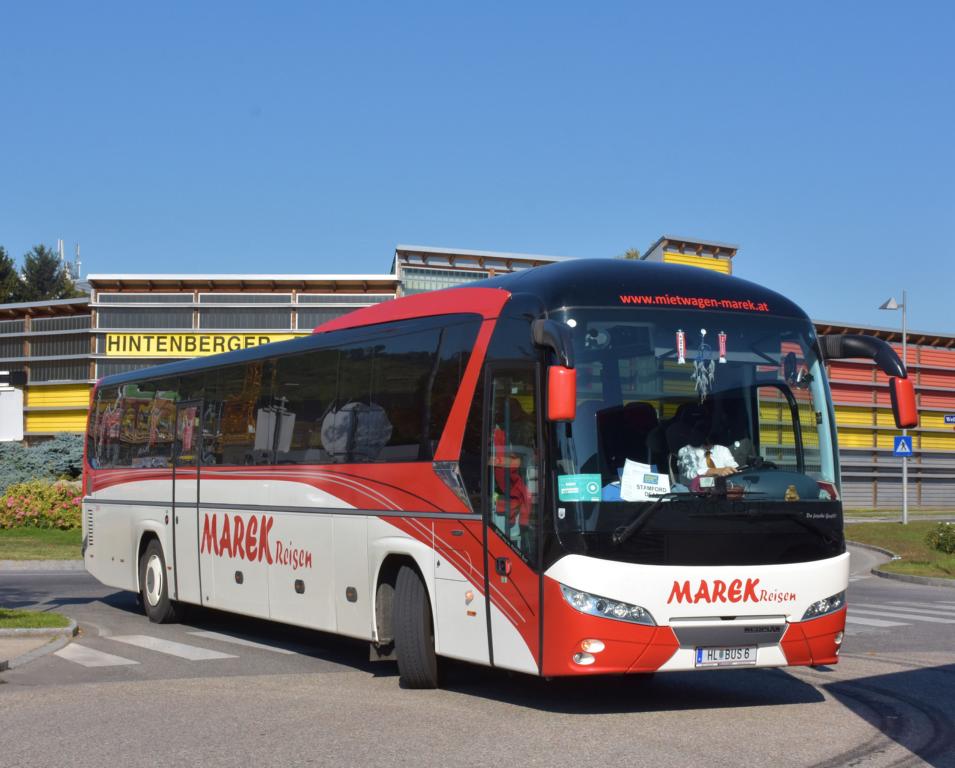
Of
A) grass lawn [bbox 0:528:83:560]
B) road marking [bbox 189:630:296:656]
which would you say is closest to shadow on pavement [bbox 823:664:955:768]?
road marking [bbox 189:630:296:656]

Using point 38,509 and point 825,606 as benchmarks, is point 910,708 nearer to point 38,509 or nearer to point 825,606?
point 825,606

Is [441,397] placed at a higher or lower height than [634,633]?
higher

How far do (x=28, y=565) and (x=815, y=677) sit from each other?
20.0 metres

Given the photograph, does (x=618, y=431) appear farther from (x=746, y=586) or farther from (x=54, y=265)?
(x=54, y=265)

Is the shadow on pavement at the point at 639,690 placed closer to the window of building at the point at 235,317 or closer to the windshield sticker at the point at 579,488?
the windshield sticker at the point at 579,488

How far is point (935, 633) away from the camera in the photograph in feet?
53.6

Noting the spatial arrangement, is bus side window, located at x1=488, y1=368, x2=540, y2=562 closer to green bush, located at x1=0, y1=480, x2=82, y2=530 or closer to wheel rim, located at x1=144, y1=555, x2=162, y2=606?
wheel rim, located at x1=144, y1=555, x2=162, y2=606

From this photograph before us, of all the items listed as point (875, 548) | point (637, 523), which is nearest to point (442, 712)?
point (637, 523)

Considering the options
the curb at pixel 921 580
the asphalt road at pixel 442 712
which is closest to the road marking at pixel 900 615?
the asphalt road at pixel 442 712

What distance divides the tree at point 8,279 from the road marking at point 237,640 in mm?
80030

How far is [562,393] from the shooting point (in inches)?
346

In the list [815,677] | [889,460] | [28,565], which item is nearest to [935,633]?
[815,677]

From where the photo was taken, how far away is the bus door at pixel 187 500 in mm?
16125

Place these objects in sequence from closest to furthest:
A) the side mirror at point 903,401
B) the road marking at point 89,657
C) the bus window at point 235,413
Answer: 1. the side mirror at point 903,401
2. the road marking at point 89,657
3. the bus window at point 235,413
